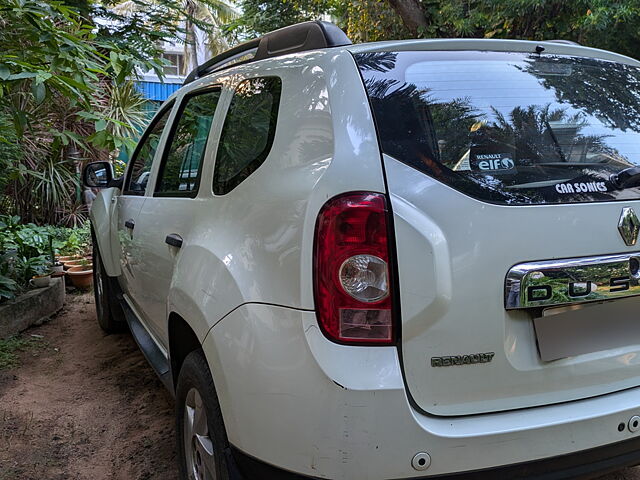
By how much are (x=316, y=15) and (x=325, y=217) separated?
1413 cm

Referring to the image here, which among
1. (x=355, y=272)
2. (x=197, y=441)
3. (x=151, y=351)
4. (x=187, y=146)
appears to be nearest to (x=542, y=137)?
(x=355, y=272)

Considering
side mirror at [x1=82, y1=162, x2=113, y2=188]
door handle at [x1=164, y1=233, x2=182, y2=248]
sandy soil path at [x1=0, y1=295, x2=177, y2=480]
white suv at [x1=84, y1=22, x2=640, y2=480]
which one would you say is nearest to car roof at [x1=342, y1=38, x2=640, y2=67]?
white suv at [x1=84, y1=22, x2=640, y2=480]

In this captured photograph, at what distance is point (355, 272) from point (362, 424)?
39cm

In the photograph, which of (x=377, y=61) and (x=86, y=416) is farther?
(x=86, y=416)

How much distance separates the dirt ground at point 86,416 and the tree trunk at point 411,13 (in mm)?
6713

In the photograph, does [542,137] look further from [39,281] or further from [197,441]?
[39,281]

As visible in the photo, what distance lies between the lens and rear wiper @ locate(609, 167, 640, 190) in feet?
5.73

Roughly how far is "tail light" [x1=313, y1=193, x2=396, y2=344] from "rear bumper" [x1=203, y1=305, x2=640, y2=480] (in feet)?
0.15

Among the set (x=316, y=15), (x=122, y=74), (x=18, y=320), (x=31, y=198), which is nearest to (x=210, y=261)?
(x=122, y=74)

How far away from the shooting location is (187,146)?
2803 millimetres

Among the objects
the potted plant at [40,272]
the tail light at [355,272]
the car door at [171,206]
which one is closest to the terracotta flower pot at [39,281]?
the potted plant at [40,272]

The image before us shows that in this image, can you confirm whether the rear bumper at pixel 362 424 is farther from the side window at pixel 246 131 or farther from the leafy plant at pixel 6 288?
the leafy plant at pixel 6 288

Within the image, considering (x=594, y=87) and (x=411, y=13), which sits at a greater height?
(x=411, y=13)

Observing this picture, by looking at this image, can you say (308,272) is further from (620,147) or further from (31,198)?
(31,198)
